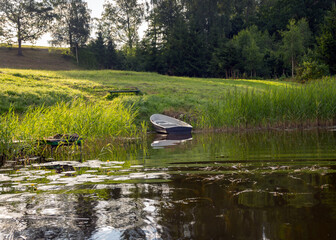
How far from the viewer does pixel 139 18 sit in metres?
61.2

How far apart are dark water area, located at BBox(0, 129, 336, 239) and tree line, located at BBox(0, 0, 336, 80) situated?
38946 millimetres

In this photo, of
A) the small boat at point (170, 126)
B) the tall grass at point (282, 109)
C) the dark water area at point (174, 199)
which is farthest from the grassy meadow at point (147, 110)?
the dark water area at point (174, 199)

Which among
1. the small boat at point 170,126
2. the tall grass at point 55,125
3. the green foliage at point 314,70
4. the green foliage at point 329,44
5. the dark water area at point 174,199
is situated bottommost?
the dark water area at point 174,199

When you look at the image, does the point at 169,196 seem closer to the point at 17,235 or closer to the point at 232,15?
the point at 17,235

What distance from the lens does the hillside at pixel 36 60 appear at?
50344 mm

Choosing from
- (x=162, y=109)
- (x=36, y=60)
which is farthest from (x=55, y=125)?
(x=36, y=60)

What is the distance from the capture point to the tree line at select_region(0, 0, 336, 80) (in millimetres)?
46281

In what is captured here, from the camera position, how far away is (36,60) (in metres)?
55.2

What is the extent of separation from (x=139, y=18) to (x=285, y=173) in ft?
195

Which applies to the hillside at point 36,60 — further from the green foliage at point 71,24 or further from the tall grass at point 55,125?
the tall grass at point 55,125

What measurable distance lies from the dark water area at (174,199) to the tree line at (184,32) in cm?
3895

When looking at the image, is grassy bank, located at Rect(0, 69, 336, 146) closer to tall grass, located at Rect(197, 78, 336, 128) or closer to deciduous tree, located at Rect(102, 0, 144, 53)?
tall grass, located at Rect(197, 78, 336, 128)

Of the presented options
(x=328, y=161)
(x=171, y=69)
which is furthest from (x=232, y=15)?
(x=328, y=161)

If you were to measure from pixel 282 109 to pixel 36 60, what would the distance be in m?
49.4
